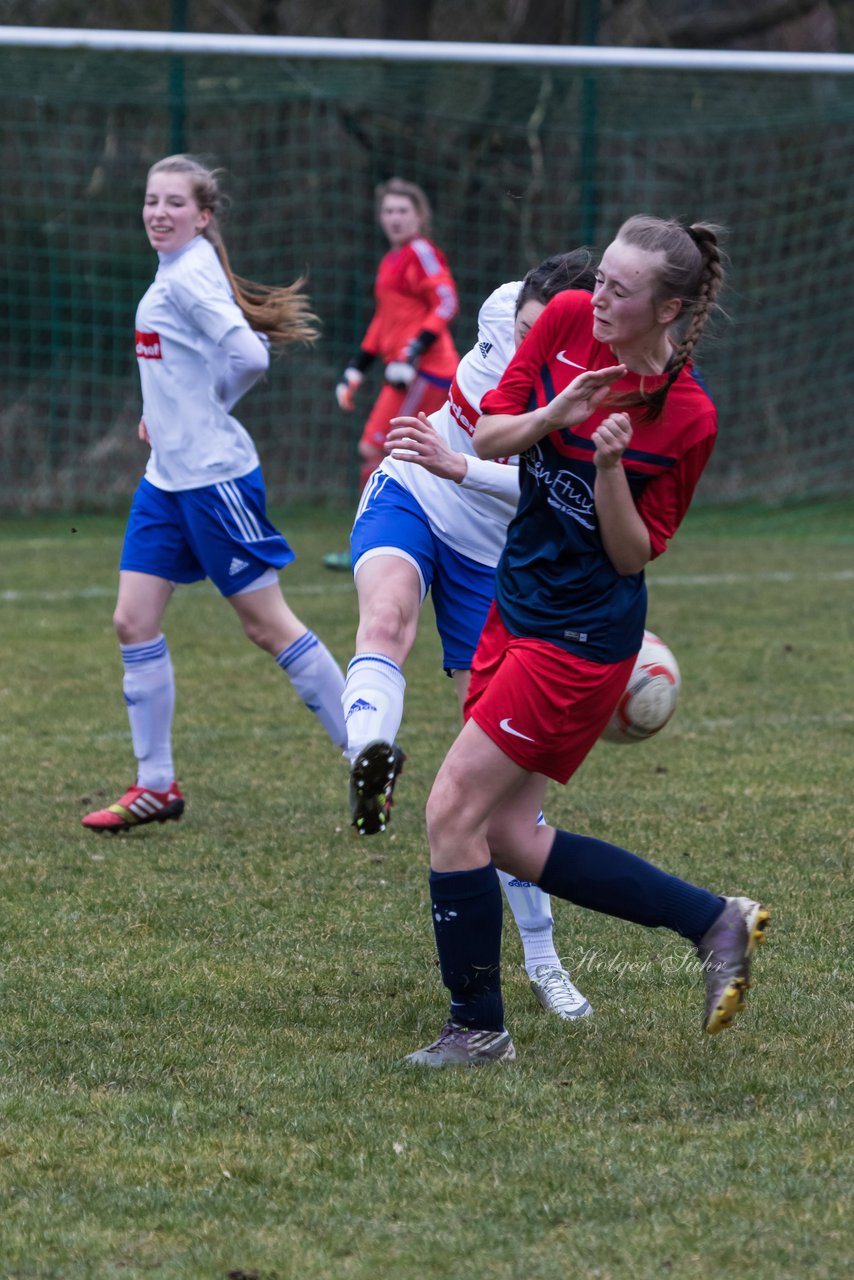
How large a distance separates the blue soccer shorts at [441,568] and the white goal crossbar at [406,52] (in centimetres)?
707

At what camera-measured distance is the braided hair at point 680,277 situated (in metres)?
3.29

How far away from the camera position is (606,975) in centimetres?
426

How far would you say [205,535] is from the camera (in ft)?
18.6

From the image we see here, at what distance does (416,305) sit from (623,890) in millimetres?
8331

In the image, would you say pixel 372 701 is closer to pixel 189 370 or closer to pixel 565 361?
pixel 565 361

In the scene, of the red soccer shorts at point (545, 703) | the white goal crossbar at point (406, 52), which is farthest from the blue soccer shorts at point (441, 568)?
the white goal crossbar at point (406, 52)

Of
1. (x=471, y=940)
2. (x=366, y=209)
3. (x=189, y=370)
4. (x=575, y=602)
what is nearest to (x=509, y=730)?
(x=575, y=602)

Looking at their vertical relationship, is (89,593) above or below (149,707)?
below

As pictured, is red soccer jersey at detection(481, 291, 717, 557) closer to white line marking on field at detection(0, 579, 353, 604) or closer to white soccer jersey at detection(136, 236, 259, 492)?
white soccer jersey at detection(136, 236, 259, 492)

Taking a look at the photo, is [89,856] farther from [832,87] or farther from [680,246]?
[832,87]

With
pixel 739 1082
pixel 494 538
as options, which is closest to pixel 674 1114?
pixel 739 1082

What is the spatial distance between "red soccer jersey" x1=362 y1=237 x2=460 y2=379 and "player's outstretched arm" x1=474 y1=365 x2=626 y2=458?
7923 mm

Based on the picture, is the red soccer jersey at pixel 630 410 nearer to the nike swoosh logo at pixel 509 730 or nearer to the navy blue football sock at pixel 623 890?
the nike swoosh logo at pixel 509 730

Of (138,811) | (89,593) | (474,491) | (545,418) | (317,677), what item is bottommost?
(89,593)
